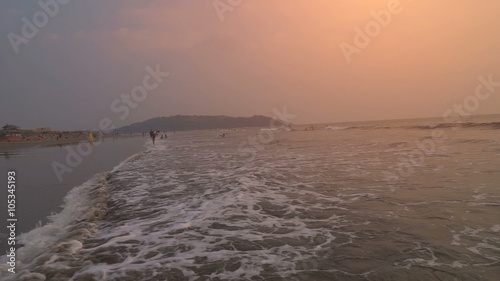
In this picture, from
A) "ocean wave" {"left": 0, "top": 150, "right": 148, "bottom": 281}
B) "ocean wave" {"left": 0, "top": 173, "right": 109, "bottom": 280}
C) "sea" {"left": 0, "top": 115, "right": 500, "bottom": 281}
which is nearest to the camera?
"sea" {"left": 0, "top": 115, "right": 500, "bottom": 281}

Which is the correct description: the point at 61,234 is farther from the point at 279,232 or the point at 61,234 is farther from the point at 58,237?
the point at 279,232

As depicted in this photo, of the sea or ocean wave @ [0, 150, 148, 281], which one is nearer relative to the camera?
the sea

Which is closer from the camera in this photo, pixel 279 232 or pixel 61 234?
pixel 279 232

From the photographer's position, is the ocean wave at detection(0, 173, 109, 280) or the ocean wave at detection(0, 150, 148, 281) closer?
the ocean wave at detection(0, 150, 148, 281)

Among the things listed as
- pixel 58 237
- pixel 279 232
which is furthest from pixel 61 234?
pixel 279 232

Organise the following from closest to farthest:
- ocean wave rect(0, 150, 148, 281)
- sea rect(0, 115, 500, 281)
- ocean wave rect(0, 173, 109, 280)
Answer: sea rect(0, 115, 500, 281) → ocean wave rect(0, 150, 148, 281) → ocean wave rect(0, 173, 109, 280)

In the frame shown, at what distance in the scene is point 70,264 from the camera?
5.09 meters

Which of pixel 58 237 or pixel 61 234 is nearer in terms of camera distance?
pixel 58 237

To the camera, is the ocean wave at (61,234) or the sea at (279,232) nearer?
the sea at (279,232)

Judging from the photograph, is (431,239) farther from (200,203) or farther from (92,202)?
(92,202)

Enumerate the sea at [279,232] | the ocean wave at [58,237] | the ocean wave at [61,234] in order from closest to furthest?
the sea at [279,232], the ocean wave at [58,237], the ocean wave at [61,234]

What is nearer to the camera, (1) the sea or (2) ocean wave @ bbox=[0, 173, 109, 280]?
(1) the sea

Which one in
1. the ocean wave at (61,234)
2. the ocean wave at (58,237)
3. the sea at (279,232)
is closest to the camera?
the sea at (279,232)

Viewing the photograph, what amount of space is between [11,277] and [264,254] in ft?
14.1
